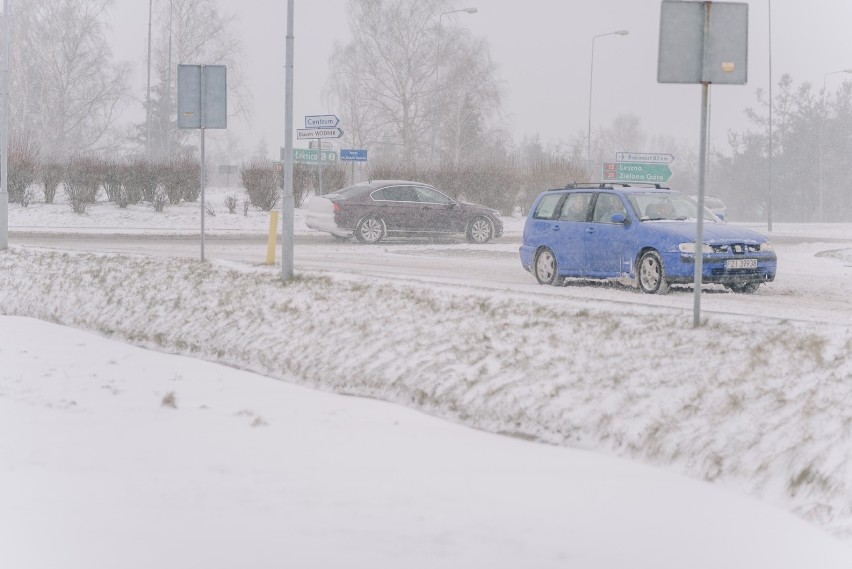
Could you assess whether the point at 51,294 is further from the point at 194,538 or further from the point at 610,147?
the point at 610,147

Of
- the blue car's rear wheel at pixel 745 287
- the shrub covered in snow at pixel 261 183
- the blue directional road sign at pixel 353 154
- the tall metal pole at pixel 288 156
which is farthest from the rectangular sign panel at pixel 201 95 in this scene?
the shrub covered in snow at pixel 261 183

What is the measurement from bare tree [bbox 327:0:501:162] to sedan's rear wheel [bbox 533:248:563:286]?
42.7 m

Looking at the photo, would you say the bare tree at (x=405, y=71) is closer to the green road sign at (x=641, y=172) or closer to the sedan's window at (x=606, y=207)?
the green road sign at (x=641, y=172)

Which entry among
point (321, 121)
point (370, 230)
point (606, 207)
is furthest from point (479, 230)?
point (606, 207)

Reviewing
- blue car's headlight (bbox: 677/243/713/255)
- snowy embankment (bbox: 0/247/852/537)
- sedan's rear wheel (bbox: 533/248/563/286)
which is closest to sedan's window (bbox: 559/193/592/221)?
sedan's rear wheel (bbox: 533/248/563/286)

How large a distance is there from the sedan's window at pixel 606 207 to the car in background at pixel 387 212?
12227 mm

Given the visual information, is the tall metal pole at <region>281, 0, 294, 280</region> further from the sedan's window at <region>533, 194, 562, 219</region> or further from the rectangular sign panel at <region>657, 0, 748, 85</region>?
the rectangular sign panel at <region>657, 0, 748, 85</region>

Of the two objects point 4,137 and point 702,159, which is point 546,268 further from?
point 4,137

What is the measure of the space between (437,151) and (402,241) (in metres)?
37.8

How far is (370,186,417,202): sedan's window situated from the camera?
2789 centimetres

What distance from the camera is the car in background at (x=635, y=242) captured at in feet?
47.2

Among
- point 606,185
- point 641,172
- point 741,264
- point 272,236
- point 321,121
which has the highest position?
point 321,121

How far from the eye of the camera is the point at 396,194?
92.0ft

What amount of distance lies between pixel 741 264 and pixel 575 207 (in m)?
2.74
